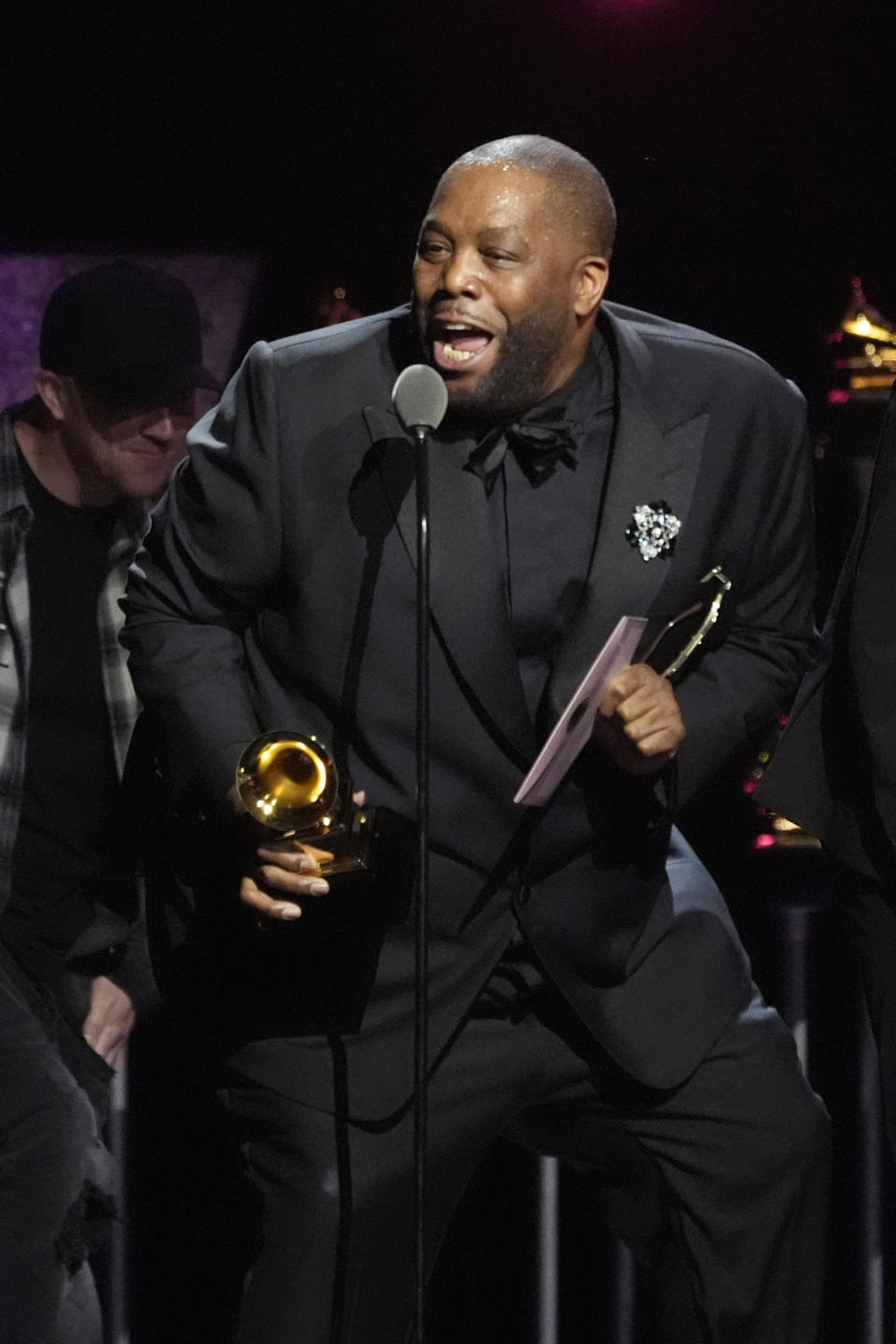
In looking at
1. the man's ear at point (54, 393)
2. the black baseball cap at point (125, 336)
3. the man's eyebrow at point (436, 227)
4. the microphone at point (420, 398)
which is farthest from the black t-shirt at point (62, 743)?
the microphone at point (420, 398)

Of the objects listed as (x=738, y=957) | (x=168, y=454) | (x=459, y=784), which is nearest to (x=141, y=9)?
(x=168, y=454)

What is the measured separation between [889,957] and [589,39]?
7.42ft

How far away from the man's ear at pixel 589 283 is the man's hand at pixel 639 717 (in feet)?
2.01

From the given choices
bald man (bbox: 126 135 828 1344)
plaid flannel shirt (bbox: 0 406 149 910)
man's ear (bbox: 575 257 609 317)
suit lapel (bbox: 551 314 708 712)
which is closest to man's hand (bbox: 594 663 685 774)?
bald man (bbox: 126 135 828 1344)

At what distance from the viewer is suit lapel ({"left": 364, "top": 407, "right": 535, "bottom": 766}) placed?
10.1 ft

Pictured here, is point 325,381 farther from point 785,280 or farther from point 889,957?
point 785,280

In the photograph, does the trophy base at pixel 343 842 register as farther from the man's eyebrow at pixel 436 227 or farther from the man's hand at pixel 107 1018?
the man's hand at pixel 107 1018

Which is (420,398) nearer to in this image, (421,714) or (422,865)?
(421,714)

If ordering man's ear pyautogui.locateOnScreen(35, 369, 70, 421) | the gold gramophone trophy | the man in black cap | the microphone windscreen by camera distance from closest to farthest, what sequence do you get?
the microphone windscreen, the gold gramophone trophy, the man in black cap, man's ear pyautogui.locateOnScreen(35, 369, 70, 421)

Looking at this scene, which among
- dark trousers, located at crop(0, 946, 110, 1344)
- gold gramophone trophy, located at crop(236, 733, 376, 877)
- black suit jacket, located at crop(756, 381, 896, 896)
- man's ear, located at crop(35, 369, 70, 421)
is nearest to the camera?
gold gramophone trophy, located at crop(236, 733, 376, 877)

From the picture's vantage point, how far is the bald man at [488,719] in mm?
3119

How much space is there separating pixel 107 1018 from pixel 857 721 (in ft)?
4.99

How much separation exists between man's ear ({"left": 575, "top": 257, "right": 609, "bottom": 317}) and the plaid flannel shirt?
3.24 feet

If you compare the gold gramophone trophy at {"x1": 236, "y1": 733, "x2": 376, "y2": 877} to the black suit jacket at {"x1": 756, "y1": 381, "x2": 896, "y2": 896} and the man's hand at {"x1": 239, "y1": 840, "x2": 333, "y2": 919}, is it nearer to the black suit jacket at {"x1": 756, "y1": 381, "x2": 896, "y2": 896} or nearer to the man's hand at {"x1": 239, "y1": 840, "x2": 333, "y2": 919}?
the man's hand at {"x1": 239, "y1": 840, "x2": 333, "y2": 919}
